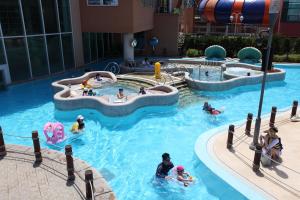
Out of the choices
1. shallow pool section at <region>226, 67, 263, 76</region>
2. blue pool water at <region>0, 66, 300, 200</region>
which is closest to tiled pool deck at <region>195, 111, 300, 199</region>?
blue pool water at <region>0, 66, 300, 200</region>

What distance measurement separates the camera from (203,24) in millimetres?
45531

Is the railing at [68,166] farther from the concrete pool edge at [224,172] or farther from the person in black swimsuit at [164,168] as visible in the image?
→ the concrete pool edge at [224,172]

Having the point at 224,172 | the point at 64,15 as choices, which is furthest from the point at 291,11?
the point at 224,172

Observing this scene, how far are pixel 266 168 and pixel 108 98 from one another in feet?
32.6

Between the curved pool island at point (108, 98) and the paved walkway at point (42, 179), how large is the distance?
5808mm

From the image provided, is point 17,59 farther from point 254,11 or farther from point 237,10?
point 254,11

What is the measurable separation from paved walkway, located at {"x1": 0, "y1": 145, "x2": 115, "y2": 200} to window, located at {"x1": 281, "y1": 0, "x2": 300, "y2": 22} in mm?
38192

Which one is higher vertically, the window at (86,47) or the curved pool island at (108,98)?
the window at (86,47)

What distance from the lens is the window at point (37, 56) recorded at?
2141 centimetres

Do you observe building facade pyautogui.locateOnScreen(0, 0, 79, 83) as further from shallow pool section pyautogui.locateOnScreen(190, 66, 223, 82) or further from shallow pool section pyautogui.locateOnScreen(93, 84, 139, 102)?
shallow pool section pyautogui.locateOnScreen(190, 66, 223, 82)

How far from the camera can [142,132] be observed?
1409cm

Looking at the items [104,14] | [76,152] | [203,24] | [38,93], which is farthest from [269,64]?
[203,24]

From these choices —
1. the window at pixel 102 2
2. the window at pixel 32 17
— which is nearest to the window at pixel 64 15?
the window at pixel 102 2

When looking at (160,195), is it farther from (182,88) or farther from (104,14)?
(104,14)
